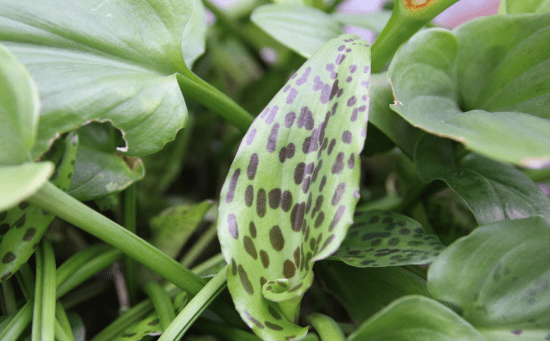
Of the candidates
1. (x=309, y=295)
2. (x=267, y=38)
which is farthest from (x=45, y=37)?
(x=267, y=38)

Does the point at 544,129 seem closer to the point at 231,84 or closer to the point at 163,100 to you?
the point at 163,100

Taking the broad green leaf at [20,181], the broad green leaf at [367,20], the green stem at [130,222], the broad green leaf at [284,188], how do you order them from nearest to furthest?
the broad green leaf at [20,181]
the broad green leaf at [284,188]
the green stem at [130,222]
the broad green leaf at [367,20]

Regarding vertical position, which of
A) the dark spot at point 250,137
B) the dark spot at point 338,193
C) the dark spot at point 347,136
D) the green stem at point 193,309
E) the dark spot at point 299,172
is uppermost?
the dark spot at point 347,136

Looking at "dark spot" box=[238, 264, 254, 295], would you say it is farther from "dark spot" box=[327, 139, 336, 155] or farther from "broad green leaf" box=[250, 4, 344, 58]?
"broad green leaf" box=[250, 4, 344, 58]

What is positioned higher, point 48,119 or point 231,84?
point 48,119

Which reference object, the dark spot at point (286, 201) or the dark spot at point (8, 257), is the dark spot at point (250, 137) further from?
the dark spot at point (8, 257)

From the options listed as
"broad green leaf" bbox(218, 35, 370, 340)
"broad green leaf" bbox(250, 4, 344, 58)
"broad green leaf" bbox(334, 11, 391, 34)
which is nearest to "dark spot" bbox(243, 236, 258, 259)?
"broad green leaf" bbox(218, 35, 370, 340)

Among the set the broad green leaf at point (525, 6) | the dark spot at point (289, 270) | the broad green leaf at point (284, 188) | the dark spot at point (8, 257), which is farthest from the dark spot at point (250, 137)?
the broad green leaf at point (525, 6)

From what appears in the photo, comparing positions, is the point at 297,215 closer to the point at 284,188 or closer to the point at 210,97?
the point at 284,188

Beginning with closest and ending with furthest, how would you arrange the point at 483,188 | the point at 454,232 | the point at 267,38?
the point at 483,188 → the point at 454,232 → the point at 267,38
